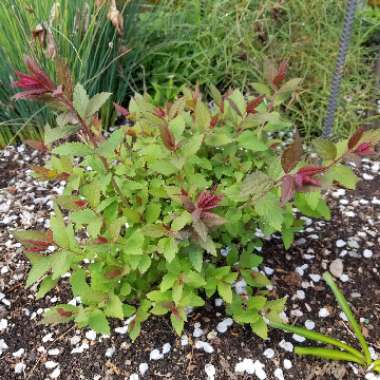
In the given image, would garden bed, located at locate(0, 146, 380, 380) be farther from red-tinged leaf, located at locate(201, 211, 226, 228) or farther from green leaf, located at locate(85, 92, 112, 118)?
green leaf, located at locate(85, 92, 112, 118)

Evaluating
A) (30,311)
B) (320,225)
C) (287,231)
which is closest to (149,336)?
(30,311)

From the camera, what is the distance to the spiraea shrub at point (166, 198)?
3.64 ft

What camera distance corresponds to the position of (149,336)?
154 centimetres

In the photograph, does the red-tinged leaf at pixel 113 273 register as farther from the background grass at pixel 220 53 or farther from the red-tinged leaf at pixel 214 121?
the background grass at pixel 220 53

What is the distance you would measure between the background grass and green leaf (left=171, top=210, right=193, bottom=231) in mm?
1263

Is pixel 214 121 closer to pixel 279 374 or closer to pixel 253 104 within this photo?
pixel 253 104

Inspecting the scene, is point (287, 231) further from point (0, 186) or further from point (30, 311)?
point (0, 186)

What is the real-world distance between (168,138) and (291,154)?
30cm

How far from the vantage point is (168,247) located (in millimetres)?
1215

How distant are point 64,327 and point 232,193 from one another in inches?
29.5

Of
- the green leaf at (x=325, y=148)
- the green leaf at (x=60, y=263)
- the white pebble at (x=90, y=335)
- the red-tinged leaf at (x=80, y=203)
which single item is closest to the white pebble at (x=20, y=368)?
the white pebble at (x=90, y=335)

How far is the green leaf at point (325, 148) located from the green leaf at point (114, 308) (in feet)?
2.00

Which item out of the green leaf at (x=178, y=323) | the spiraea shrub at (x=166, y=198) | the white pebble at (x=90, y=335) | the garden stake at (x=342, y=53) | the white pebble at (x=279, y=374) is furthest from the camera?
the garden stake at (x=342, y=53)

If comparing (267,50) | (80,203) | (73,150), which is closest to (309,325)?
(80,203)
